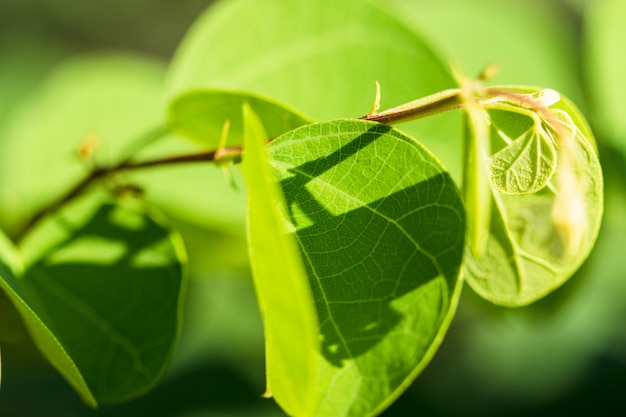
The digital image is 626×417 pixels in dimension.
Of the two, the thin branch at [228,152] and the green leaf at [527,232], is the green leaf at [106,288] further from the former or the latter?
the green leaf at [527,232]

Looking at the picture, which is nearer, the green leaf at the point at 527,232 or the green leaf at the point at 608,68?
the green leaf at the point at 527,232

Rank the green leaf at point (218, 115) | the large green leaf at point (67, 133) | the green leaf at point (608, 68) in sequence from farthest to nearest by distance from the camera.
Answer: the green leaf at point (608, 68)
the large green leaf at point (67, 133)
the green leaf at point (218, 115)

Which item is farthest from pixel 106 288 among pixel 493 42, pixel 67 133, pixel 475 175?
pixel 493 42

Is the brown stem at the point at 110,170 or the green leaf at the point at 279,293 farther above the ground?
the brown stem at the point at 110,170

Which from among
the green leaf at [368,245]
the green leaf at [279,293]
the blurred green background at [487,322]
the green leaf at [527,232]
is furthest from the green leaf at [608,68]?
the green leaf at [279,293]

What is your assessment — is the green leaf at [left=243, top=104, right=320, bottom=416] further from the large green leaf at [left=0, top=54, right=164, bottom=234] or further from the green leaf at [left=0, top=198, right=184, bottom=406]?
the large green leaf at [left=0, top=54, right=164, bottom=234]

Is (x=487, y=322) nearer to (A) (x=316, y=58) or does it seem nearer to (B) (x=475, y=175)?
(A) (x=316, y=58)

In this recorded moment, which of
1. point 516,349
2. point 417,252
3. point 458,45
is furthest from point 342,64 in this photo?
point 516,349
